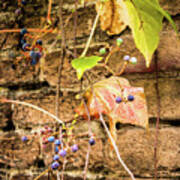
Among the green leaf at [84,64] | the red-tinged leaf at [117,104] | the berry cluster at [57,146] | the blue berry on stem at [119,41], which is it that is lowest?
the berry cluster at [57,146]

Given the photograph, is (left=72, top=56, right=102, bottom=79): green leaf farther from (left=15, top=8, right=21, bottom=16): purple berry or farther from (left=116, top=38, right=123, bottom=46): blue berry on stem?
(left=15, top=8, right=21, bottom=16): purple berry

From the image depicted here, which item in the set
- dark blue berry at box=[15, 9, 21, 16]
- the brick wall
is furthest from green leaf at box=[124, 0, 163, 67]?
dark blue berry at box=[15, 9, 21, 16]

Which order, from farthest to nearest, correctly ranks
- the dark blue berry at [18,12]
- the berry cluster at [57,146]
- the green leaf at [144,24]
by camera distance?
the dark blue berry at [18,12]
the berry cluster at [57,146]
the green leaf at [144,24]

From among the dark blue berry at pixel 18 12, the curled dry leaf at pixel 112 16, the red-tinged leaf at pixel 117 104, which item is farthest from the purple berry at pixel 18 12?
the red-tinged leaf at pixel 117 104

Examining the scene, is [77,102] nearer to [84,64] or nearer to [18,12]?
[84,64]

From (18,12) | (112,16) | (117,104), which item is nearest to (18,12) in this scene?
(18,12)

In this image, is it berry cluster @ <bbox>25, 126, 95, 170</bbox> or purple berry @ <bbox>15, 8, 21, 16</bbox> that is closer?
berry cluster @ <bbox>25, 126, 95, 170</bbox>

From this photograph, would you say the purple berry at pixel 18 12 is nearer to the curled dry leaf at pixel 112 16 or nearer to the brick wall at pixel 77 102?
the brick wall at pixel 77 102
